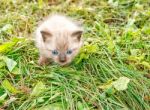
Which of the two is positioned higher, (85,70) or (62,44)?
(62,44)

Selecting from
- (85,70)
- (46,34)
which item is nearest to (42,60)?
(46,34)

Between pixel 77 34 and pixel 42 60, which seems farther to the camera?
pixel 42 60

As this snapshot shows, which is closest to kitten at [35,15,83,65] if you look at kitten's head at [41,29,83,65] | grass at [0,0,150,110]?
kitten's head at [41,29,83,65]

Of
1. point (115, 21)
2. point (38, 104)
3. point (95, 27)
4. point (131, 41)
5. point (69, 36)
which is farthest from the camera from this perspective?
point (115, 21)

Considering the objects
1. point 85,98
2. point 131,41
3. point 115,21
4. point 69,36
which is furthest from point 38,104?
point 115,21

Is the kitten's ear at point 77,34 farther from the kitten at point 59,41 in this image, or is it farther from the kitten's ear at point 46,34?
the kitten's ear at point 46,34

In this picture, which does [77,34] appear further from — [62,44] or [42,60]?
[42,60]

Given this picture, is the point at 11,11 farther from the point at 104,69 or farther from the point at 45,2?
the point at 104,69
